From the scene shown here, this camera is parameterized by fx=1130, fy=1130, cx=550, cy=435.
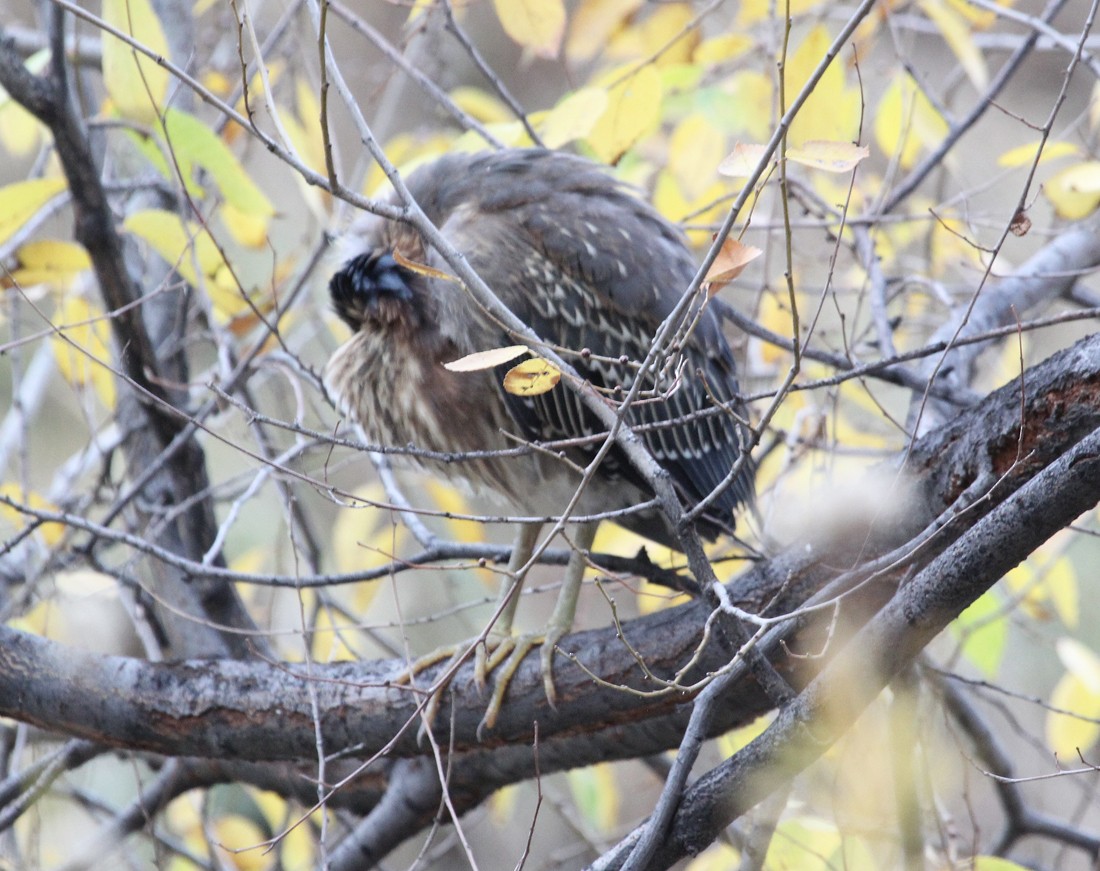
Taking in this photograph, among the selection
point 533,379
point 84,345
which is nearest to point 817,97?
point 533,379

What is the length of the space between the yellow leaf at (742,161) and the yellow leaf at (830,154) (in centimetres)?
4

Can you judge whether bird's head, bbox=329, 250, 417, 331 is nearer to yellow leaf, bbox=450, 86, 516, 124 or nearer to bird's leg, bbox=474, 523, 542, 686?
bird's leg, bbox=474, 523, 542, 686

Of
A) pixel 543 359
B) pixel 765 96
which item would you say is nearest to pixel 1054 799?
pixel 765 96

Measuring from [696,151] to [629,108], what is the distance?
1.49 feet

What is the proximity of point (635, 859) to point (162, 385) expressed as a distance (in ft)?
4.77

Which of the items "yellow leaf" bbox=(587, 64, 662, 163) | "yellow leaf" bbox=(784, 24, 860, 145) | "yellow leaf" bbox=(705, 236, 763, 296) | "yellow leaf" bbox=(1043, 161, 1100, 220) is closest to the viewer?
"yellow leaf" bbox=(705, 236, 763, 296)

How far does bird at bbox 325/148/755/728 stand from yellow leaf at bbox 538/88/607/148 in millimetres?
256

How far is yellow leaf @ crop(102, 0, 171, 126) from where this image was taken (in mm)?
1847

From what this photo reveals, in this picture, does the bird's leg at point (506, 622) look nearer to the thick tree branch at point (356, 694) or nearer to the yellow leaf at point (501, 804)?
the thick tree branch at point (356, 694)

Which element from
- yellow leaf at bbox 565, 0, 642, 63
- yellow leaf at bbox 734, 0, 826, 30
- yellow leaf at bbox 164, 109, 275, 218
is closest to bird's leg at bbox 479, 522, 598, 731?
yellow leaf at bbox 164, 109, 275, 218

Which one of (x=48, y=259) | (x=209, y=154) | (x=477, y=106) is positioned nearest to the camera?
(x=209, y=154)

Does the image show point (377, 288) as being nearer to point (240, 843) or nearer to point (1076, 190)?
point (1076, 190)

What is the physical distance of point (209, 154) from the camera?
1998 mm

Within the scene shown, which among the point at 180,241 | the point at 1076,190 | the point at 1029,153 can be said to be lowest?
the point at 1076,190
